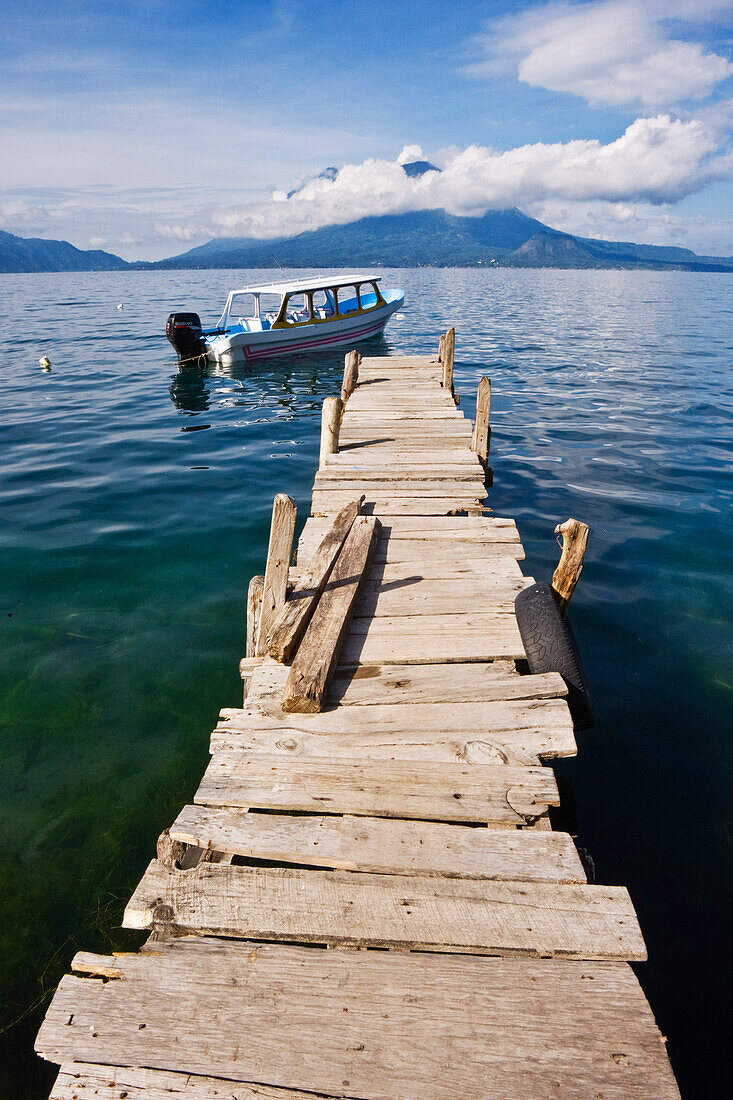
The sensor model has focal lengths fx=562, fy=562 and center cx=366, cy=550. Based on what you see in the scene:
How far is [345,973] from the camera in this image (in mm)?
2627

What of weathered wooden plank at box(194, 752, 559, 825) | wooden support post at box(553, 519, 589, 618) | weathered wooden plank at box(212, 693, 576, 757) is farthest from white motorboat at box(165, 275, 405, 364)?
weathered wooden plank at box(194, 752, 559, 825)

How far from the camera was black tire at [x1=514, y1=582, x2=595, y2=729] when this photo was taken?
4633 millimetres

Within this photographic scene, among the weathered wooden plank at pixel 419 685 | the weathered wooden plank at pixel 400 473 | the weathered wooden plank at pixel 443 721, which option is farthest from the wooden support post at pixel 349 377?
the weathered wooden plank at pixel 443 721

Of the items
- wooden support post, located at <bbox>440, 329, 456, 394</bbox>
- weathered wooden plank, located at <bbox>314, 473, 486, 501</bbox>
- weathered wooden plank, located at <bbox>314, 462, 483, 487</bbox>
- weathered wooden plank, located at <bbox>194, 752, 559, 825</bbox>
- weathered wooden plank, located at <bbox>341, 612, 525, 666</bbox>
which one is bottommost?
weathered wooden plank, located at <bbox>194, 752, 559, 825</bbox>

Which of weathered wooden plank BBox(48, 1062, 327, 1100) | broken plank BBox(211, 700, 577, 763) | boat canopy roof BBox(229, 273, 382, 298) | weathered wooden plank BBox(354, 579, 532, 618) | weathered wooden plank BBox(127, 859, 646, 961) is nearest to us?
weathered wooden plank BBox(48, 1062, 327, 1100)

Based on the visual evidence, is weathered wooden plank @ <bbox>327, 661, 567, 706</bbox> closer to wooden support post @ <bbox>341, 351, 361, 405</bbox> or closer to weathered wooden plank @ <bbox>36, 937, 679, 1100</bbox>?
weathered wooden plank @ <bbox>36, 937, 679, 1100</bbox>

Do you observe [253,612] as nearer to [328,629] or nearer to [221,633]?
[221,633]

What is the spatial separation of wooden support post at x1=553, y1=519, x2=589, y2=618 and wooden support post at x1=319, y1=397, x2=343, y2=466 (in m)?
4.96

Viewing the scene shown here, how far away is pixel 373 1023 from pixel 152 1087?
2.99 ft

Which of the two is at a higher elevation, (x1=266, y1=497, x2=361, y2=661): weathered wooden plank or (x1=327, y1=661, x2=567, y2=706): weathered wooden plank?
(x1=266, y1=497, x2=361, y2=661): weathered wooden plank

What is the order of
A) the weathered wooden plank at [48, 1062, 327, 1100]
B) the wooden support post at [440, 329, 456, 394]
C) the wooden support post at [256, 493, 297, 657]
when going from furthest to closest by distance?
the wooden support post at [440, 329, 456, 394] < the wooden support post at [256, 493, 297, 657] < the weathered wooden plank at [48, 1062, 327, 1100]

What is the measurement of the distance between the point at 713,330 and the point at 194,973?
4467cm

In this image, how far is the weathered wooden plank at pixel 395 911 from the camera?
2.78 metres

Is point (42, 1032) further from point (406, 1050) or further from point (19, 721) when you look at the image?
point (19, 721)
